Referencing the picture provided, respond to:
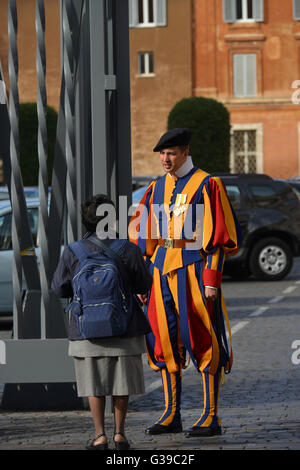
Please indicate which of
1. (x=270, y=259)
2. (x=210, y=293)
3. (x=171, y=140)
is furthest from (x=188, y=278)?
(x=270, y=259)

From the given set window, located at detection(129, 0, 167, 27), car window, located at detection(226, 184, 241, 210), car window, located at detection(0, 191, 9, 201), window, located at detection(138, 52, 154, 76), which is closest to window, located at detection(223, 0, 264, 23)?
window, located at detection(129, 0, 167, 27)

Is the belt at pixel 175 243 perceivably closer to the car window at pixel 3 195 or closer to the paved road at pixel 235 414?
the paved road at pixel 235 414

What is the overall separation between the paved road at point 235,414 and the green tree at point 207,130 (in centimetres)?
3741

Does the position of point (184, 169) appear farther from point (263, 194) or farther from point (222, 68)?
point (222, 68)

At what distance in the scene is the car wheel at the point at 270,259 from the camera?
2023 centimetres

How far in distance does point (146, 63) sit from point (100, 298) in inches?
2051

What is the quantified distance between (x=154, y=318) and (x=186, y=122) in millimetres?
43709

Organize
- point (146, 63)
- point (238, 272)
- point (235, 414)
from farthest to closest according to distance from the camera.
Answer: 1. point (146, 63)
2. point (238, 272)
3. point (235, 414)

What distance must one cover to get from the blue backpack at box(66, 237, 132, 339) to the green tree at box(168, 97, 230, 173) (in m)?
43.5

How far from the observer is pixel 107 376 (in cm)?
602

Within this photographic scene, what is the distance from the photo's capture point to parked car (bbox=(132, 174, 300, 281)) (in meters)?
20.1

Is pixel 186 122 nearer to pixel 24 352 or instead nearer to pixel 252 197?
pixel 252 197

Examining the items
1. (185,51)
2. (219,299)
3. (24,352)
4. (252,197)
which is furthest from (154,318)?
(185,51)

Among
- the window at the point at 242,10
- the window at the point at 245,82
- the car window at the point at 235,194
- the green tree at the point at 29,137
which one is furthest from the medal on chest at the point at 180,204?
the window at the point at 242,10
